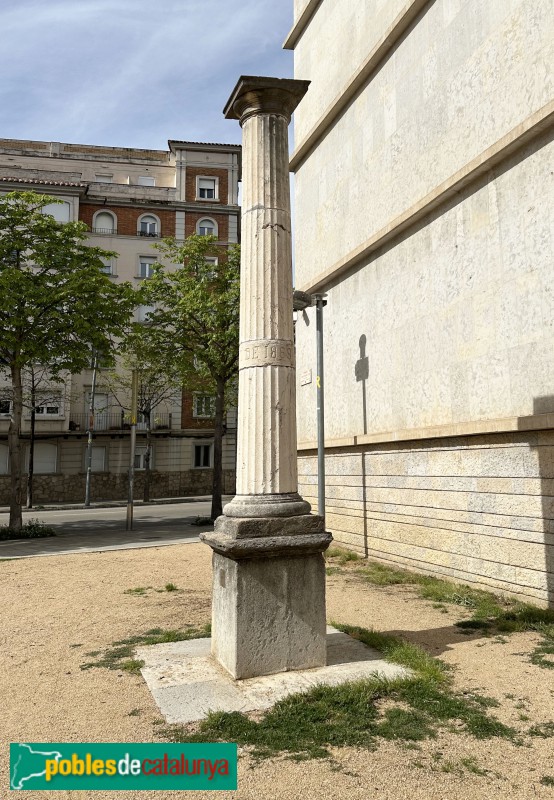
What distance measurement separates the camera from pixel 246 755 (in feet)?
12.3

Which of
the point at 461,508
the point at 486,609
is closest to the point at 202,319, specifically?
the point at 461,508

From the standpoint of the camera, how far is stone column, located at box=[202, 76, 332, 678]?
518 cm

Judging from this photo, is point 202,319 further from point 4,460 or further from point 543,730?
point 4,460

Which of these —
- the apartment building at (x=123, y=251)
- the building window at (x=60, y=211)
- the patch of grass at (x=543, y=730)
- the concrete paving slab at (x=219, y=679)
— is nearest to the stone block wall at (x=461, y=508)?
the concrete paving slab at (x=219, y=679)

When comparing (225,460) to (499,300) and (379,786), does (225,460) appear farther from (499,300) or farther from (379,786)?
(379,786)

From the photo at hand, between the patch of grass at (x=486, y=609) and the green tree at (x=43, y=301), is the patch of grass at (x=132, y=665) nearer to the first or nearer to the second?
the patch of grass at (x=486, y=609)

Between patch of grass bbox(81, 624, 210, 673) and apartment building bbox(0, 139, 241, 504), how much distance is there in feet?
87.4

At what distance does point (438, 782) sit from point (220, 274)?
19.6 metres

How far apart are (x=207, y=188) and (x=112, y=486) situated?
19.6m

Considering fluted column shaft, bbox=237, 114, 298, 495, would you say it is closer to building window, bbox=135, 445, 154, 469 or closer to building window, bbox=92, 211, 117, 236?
building window, bbox=135, 445, 154, 469

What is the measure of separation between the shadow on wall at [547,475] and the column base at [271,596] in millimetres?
3354

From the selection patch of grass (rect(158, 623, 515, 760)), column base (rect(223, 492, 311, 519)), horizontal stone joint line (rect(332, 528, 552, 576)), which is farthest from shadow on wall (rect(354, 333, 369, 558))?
patch of grass (rect(158, 623, 515, 760))

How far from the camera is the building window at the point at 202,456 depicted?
36438mm

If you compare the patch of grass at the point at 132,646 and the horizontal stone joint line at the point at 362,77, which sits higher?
the horizontal stone joint line at the point at 362,77
